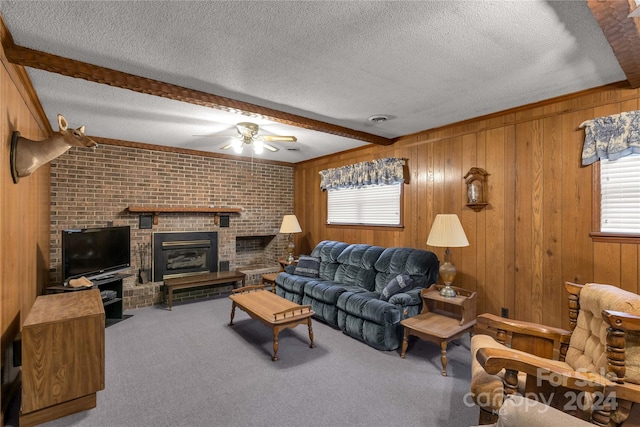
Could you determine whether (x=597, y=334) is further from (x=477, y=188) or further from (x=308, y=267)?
(x=308, y=267)

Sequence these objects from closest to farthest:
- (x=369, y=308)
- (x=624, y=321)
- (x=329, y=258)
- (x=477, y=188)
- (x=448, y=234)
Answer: (x=624, y=321), (x=448, y=234), (x=369, y=308), (x=477, y=188), (x=329, y=258)

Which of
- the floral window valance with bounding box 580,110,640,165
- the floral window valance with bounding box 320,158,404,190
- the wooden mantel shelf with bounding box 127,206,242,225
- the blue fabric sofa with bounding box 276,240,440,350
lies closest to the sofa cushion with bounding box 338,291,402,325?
the blue fabric sofa with bounding box 276,240,440,350

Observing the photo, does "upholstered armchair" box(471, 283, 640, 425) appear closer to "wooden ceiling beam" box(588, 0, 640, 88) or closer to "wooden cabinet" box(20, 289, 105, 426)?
"wooden ceiling beam" box(588, 0, 640, 88)

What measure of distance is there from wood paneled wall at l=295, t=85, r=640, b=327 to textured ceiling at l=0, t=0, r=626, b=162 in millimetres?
253

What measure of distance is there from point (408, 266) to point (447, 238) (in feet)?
2.33

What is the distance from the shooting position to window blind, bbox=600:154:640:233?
2.46 m

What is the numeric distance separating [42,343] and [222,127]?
8.90ft

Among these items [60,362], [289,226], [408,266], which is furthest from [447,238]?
[60,362]

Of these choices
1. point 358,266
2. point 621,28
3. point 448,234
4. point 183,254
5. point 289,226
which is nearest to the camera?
point 621,28

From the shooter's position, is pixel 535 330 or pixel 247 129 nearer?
pixel 535 330

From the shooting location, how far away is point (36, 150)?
2221mm

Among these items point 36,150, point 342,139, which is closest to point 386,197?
point 342,139

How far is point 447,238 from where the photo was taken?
309 cm

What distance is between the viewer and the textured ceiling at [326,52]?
164cm
